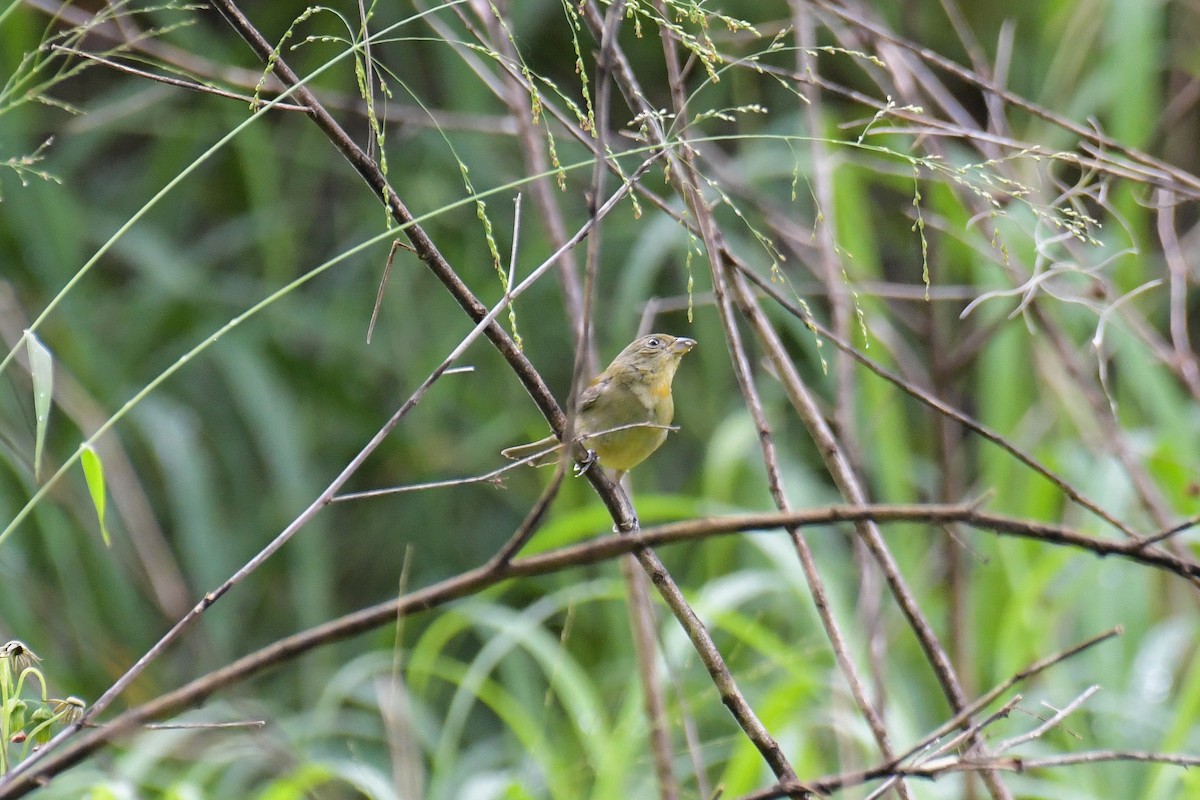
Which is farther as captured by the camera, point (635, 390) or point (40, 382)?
point (635, 390)

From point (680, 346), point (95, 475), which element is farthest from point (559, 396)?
point (95, 475)

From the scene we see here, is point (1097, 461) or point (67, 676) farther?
point (67, 676)

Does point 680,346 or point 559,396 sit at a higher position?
point 680,346

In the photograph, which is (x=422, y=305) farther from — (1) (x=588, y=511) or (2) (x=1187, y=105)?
(2) (x=1187, y=105)

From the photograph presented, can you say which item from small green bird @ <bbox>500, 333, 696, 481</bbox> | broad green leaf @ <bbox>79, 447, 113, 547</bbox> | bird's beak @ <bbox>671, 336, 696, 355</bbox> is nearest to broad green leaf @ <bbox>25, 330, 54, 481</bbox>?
broad green leaf @ <bbox>79, 447, 113, 547</bbox>

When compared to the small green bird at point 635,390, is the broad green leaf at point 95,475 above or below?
above

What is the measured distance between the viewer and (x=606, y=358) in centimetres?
422

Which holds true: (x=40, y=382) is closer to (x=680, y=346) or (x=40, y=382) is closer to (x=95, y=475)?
(x=95, y=475)

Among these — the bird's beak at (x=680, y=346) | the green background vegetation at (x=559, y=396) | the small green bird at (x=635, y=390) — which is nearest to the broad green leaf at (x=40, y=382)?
the green background vegetation at (x=559, y=396)

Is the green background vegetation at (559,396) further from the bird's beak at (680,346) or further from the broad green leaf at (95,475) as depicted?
the broad green leaf at (95,475)

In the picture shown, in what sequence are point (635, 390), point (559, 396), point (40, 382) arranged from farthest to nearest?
1. point (559, 396)
2. point (635, 390)
3. point (40, 382)

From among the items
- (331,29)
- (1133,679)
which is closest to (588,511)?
(1133,679)

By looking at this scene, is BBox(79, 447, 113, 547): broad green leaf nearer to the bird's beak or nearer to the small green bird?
the small green bird

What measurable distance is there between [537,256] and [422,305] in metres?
1.19
